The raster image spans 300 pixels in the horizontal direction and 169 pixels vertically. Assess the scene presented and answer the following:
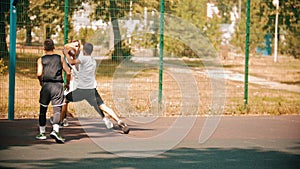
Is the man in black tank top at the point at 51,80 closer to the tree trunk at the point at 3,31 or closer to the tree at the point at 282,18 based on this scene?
the tree trunk at the point at 3,31

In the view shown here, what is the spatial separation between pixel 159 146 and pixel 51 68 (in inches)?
89.9

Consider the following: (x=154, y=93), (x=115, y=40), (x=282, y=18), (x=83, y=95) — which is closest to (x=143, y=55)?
(x=115, y=40)

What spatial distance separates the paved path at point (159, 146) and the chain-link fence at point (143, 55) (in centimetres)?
180

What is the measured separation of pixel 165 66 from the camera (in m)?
18.0

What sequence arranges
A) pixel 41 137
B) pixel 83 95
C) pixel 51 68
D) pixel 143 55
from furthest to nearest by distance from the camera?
pixel 143 55 → pixel 83 95 → pixel 41 137 → pixel 51 68

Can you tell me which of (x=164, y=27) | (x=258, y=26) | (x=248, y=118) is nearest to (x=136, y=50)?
(x=164, y=27)

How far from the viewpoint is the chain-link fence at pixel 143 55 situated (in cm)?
1597

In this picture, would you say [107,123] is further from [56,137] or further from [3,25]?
[3,25]

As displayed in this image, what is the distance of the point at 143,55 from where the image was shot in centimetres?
1720

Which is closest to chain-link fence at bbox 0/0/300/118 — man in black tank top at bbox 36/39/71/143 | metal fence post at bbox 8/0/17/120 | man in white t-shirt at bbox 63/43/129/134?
metal fence post at bbox 8/0/17/120

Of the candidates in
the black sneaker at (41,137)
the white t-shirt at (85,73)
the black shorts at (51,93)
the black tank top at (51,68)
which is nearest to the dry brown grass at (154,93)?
the white t-shirt at (85,73)

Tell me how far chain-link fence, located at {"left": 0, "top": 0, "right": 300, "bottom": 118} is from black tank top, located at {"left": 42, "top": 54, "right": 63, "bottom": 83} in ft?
12.2

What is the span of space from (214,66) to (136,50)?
3.61 metres

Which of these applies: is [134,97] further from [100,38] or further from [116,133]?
[116,133]
